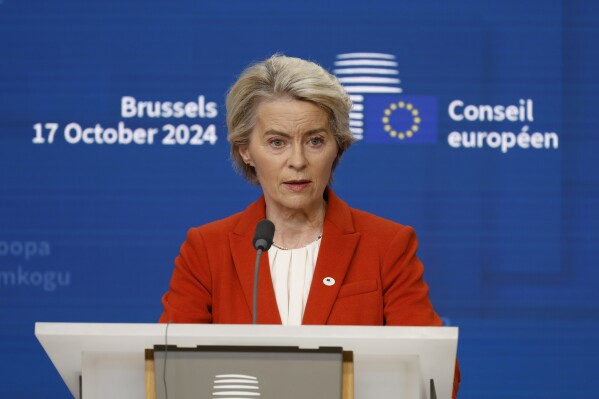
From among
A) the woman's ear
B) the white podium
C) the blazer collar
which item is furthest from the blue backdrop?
the white podium

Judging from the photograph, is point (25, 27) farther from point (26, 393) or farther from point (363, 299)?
point (363, 299)

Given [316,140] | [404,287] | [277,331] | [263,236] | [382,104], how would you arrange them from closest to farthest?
1. [277,331]
2. [263,236]
3. [404,287]
4. [316,140]
5. [382,104]

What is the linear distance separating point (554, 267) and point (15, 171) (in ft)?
6.61

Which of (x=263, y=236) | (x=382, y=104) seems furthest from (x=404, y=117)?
(x=263, y=236)

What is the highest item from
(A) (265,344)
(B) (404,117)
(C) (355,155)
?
(B) (404,117)

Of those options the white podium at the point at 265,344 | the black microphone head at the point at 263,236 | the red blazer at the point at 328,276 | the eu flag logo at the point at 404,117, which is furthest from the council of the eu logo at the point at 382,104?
the white podium at the point at 265,344

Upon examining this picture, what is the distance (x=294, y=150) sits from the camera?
8.12ft

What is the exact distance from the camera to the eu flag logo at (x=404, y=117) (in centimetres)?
366

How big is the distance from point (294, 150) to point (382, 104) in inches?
49.1

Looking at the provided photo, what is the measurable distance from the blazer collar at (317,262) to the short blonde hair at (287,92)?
19 cm

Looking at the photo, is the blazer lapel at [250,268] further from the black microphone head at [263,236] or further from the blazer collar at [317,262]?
the black microphone head at [263,236]

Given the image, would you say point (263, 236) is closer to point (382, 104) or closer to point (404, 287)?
point (404, 287)

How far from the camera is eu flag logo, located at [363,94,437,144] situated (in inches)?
144

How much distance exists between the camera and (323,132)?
8.18 ft
